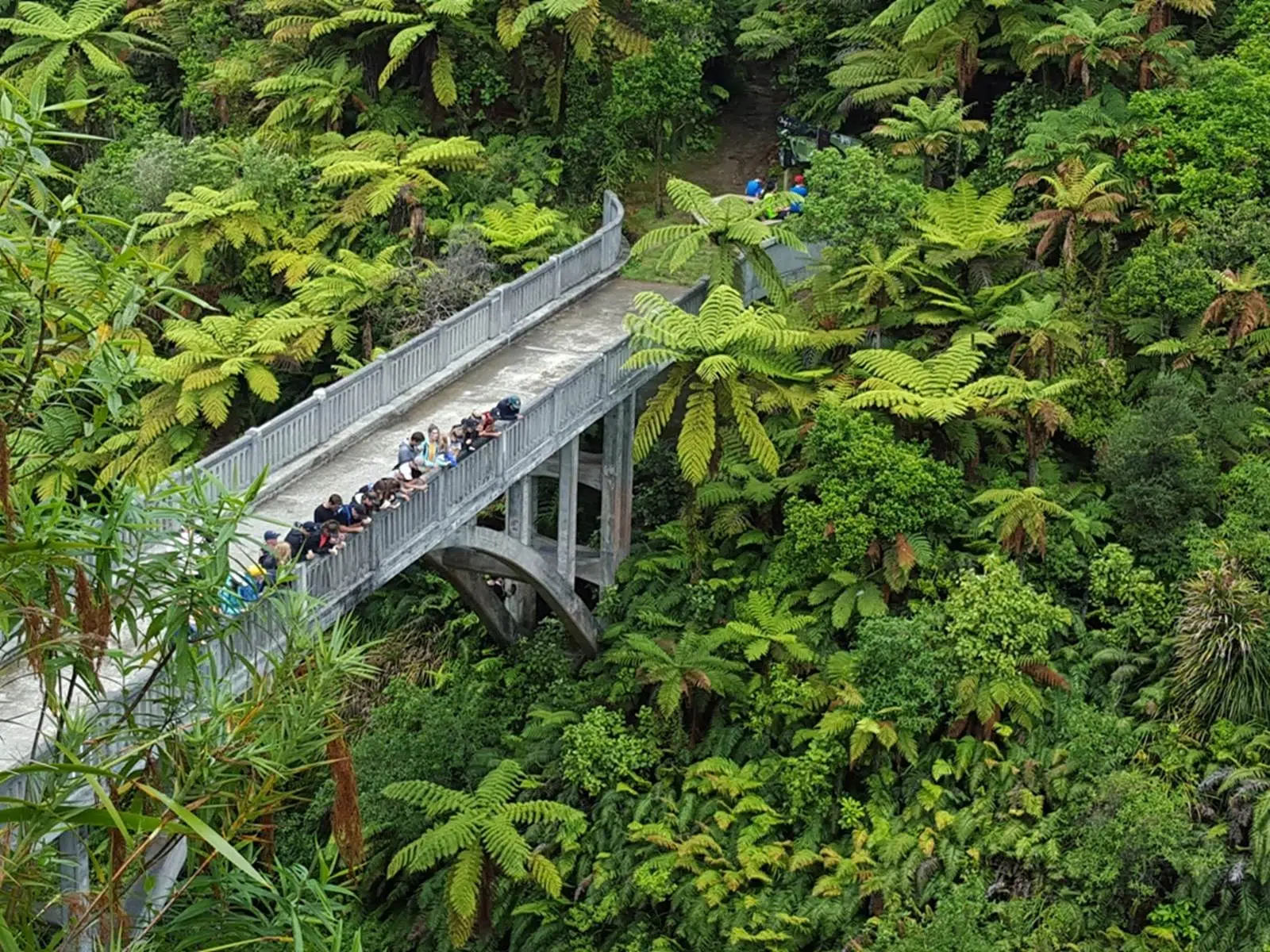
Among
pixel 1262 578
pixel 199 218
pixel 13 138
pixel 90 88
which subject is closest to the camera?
pixel 13 138

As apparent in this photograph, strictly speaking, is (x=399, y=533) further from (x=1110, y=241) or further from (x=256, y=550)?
(x=1110, y=241)

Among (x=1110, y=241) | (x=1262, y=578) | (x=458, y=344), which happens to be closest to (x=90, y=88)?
(x=458, y=344)

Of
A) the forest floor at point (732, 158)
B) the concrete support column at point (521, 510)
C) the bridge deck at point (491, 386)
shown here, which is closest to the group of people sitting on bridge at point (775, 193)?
the forest floor at point (732, 158)

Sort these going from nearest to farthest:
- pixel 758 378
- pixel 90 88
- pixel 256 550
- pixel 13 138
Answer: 1. pixel 13 138
2. pixel 256 550
3. pixel 758 378
4. pixel 90 88

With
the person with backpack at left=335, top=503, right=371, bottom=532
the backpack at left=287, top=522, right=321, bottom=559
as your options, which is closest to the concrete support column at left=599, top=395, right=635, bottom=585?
the person with backpack at left=335, top=503, right=371, bottom=532

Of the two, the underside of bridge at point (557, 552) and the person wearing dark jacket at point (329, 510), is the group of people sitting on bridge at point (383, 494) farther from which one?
the underside of bridge at point (557, 552)

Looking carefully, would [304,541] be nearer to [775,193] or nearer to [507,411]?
[507,411]
